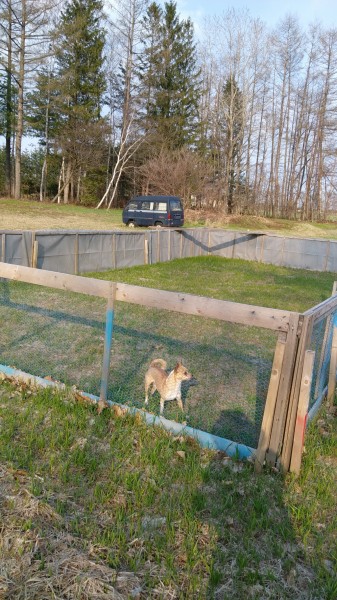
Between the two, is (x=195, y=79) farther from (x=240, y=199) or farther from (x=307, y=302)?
(x=307, y=302)

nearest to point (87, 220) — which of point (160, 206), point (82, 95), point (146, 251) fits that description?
point (160, 206)

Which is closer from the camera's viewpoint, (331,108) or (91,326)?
(91,326)

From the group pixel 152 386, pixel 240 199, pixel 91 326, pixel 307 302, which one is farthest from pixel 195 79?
pixel 152 386

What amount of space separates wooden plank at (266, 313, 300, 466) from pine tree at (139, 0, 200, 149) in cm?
3513

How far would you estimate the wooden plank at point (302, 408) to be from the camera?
279 cm

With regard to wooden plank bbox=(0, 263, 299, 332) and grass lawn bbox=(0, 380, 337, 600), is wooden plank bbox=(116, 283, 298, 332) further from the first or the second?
grass lawn bbox=(0, 380, 337, 600)

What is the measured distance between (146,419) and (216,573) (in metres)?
1.49

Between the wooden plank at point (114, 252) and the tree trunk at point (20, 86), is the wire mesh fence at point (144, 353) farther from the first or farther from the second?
the tree trunk at point (20, 86)

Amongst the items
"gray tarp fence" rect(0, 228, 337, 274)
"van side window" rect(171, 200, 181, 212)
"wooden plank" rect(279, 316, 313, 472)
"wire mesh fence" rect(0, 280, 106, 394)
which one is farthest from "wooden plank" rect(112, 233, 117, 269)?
"wooden plank" rect(279, 316, 313, 472)

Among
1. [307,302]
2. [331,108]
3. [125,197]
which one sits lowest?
[307,302]

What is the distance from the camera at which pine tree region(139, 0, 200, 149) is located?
36188 millimetres

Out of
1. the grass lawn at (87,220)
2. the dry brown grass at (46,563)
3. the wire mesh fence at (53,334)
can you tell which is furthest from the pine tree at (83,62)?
the dry brown grass at (46,563)

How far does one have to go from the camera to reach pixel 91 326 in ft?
22.9

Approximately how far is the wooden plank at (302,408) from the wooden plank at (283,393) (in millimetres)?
81
